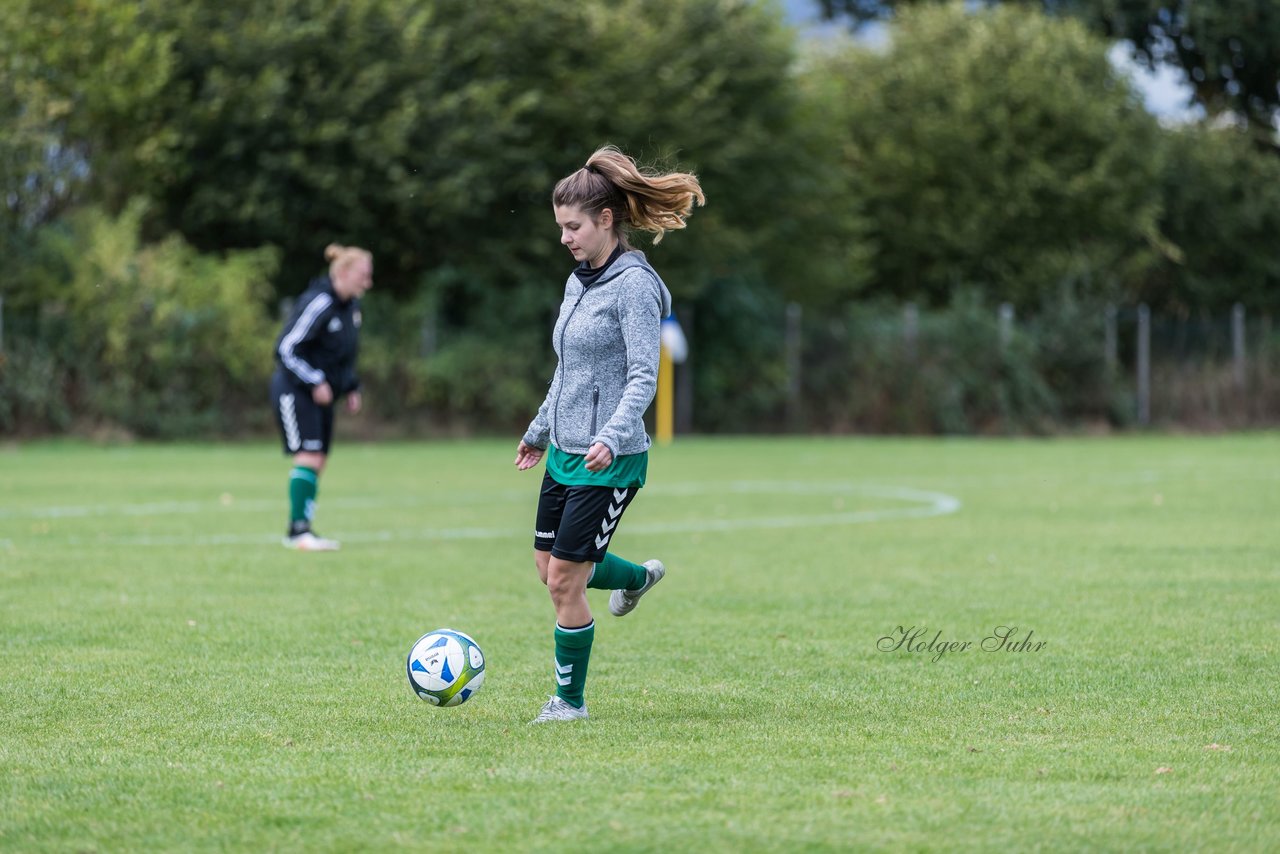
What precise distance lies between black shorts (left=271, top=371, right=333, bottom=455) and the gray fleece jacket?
5.89 metres

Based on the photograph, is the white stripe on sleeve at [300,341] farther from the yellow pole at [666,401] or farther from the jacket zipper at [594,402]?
the yellow pole at [666,401]

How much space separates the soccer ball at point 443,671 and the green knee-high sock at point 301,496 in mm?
5677

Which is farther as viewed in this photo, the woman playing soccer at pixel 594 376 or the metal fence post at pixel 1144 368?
the metal fence post at pixel 1144 368

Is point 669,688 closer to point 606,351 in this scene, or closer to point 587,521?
point 587,521

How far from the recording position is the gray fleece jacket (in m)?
5.77

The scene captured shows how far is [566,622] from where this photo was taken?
5.87m

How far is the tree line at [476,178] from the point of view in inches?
973

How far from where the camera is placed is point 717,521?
13680 mm

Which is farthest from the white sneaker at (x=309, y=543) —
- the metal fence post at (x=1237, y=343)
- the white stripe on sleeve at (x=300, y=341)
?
the metal fence post at (x=1237, y=343)

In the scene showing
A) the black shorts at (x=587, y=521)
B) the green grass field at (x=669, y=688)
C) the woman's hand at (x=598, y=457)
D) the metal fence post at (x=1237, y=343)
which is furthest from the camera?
the metal fence post at (x=1237, y=343)
